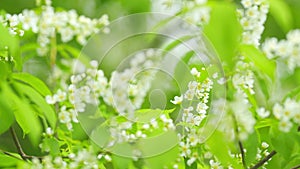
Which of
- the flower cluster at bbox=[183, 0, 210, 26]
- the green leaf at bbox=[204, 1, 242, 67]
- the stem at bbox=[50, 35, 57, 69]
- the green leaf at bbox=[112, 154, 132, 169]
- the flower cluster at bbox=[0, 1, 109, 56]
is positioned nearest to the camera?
the green leaf at bbox=[204, 1, 242, 67]

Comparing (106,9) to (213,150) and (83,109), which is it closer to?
(83,109)

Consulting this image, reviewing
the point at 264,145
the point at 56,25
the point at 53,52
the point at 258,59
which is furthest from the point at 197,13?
the point at 53,52

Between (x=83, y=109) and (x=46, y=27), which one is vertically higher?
(x=46, y=27)

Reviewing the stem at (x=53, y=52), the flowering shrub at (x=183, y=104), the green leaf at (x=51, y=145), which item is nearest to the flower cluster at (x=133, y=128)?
the flowering shrub at (x=183, y=104)

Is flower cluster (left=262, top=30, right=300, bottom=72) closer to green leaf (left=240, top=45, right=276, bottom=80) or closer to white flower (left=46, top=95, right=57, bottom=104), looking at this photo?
green leaf (left=240, top=45, right=276, bottom=80)

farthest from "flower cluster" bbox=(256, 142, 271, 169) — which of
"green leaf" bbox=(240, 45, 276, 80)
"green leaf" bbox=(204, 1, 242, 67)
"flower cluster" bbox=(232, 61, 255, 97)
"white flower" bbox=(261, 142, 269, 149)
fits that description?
"green leaf" bbox=(204, 1, 242, 67)

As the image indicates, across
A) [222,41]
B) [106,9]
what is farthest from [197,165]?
[106,9]

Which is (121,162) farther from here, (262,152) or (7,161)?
(262,152)

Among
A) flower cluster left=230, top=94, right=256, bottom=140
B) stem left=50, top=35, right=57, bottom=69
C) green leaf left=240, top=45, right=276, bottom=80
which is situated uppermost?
stem left=50, top=35, right=57, bottom=69
